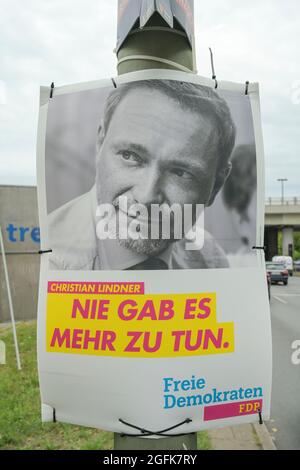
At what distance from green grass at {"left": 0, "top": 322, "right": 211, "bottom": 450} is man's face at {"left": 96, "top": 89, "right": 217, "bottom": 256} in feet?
10.6

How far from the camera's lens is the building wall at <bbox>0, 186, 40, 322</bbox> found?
14242 millimetres

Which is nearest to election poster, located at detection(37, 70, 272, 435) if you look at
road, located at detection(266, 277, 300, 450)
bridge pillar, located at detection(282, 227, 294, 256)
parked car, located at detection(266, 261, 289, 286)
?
road, located at detection(266, 277, 300, 450)

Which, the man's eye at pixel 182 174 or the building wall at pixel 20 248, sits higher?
the man's eye at pixel 182 174

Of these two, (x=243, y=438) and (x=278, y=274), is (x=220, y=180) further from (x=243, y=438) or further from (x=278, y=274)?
(x=278, y=274)

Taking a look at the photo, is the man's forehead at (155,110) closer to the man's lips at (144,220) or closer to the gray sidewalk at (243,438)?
the man's lips at (144,220)

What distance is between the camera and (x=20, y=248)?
14.6 meters

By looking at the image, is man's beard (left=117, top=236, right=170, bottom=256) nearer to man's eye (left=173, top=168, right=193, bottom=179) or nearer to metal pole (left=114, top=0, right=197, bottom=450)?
man's eye (left=173, top=168, right=193, bottom=179)

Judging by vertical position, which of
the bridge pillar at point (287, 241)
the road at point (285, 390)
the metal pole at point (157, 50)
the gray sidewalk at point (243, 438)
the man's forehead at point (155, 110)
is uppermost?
the metal pole at point (157, 50)

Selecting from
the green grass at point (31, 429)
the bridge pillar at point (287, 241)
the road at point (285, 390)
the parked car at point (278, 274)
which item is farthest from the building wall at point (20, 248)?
the bridge pillar at point (287, 241)

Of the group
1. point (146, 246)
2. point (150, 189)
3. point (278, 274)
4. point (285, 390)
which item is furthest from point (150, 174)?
point (278, 274)

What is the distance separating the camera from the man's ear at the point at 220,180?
6.96 feet

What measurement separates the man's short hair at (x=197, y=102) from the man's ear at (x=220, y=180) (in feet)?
0.06

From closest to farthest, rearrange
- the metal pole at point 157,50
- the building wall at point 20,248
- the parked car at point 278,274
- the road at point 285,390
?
the metal pole at point 157,50
the road at point 285,390
the building wall at point 20,248
the parked car at point 278,274

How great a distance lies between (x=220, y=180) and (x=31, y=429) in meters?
4.08
